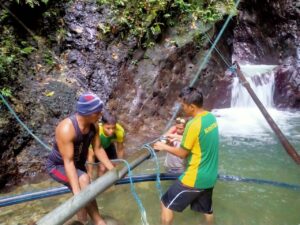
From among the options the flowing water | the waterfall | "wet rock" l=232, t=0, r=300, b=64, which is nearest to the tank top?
the flowing water

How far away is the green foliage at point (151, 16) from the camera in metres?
9.61

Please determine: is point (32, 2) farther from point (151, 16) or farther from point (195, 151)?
point (195, 151)

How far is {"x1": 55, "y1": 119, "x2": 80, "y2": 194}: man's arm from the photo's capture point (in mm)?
3621

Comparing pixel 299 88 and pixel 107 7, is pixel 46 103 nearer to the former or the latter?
pixel 107 7

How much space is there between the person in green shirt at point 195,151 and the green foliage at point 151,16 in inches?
240

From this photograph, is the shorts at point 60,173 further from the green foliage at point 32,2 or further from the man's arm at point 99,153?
the green foliage at point 32,2

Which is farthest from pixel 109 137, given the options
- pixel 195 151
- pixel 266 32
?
pixel 266 32

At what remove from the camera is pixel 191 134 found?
378 cm

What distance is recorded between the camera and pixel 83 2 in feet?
32.2

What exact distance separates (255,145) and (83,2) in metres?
6.15

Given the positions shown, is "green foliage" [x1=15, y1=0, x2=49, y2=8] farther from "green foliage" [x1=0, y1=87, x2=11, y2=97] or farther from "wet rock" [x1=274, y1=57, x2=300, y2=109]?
"wet rock" [x1=274, y1=57, x2=300, y2=109]

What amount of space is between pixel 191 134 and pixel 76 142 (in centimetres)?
127

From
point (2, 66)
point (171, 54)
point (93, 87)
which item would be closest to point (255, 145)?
point (171, 54)

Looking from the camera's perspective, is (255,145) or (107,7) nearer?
(255,145)
